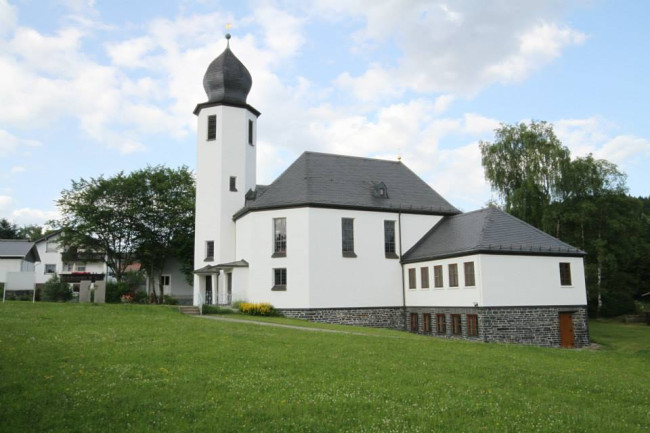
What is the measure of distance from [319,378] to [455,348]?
7189mm

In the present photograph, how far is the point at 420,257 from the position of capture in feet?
92.4

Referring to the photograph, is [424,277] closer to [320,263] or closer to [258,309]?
[320,263]

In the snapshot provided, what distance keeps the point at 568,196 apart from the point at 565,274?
15.4 m

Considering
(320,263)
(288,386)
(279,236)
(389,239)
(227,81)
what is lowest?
(288,386)

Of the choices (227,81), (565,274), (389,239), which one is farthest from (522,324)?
(227,81)

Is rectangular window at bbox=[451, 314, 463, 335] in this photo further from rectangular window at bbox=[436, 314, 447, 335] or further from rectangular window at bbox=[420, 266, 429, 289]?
rectangular window at bbox=[420, 266, 429, 289]

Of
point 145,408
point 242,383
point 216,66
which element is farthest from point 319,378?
point 216,66

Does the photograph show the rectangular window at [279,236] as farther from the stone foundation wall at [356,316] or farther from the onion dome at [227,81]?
the onion dome at [227,81]

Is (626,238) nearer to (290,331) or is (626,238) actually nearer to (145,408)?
(290,331)

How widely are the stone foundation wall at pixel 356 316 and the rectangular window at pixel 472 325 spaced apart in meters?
5.50

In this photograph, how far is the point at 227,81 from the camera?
103 feet

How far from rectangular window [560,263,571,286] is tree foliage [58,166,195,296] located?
29.2 meters

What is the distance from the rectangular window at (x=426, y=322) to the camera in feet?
90.3

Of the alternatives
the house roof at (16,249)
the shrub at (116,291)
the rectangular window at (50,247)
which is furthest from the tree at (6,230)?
the shrub at (116,291)
